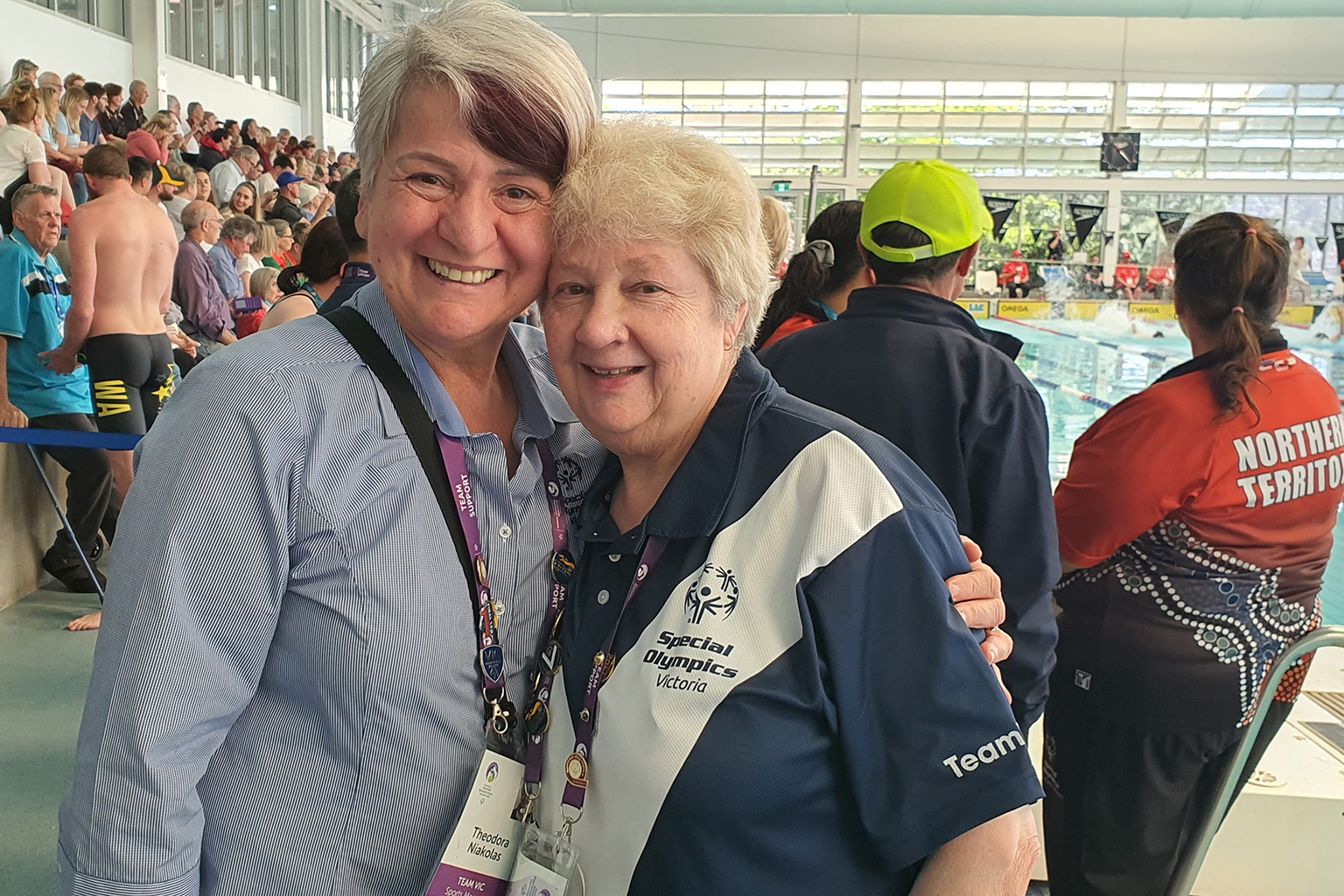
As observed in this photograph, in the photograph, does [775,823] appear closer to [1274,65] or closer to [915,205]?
[915,205]

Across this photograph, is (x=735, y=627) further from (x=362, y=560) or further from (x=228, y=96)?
(x=228, y=96)

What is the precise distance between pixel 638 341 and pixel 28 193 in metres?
4.87

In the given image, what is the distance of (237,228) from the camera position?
25.4 ft

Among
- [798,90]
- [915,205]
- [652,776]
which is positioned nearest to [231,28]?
[798,90]

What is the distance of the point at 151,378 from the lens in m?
5.49

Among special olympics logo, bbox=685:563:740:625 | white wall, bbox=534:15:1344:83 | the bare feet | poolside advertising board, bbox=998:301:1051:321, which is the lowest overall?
the bare feet

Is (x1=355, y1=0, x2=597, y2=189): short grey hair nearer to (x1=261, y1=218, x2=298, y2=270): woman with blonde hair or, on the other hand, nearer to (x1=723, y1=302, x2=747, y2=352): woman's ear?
(x1=723, y1=302, x2=747, y2=352): woman's ear

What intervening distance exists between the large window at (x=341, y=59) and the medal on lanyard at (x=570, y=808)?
2267 cm

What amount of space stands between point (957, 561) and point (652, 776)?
16.1 inches

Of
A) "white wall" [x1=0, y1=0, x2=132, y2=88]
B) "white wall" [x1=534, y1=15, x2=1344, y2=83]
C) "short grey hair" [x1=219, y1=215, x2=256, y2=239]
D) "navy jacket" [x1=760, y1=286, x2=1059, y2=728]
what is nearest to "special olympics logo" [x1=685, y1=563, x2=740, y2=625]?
"navy jacket" [x1=760, y1=286, x2=1059, y2=728]

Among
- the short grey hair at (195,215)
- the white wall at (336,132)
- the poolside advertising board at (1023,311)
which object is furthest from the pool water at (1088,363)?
the white wall at (336,132)

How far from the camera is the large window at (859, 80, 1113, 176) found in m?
22.8

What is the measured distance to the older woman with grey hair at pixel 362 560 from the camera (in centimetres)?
115

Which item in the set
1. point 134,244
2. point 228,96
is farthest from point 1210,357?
point 228,96
